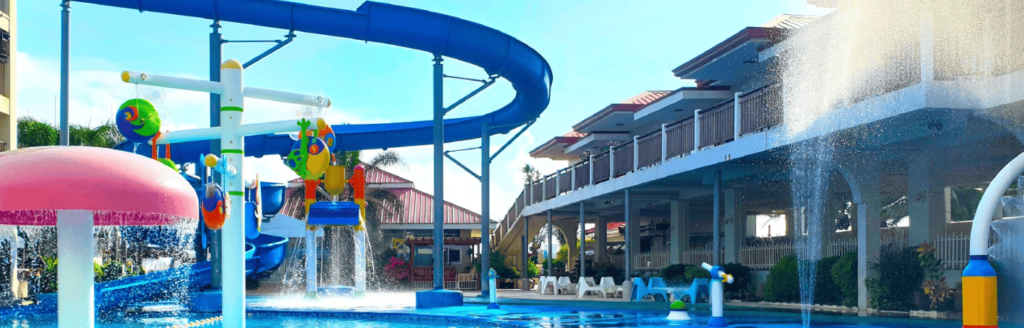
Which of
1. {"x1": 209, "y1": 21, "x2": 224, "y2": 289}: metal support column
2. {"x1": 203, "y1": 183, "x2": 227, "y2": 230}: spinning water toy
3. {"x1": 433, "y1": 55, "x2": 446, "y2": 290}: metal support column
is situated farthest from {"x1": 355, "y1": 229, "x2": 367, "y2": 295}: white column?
{"x1": 203, "y1": 183, "x2": 227, "y2": 230}: spinning water toy

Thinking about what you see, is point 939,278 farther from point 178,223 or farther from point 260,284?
point 260,284

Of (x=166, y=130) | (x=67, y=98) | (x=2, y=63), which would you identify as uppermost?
(x=2, y=63)

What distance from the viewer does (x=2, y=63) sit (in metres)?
22.8

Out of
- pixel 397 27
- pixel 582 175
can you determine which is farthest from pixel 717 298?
pixel 582 175

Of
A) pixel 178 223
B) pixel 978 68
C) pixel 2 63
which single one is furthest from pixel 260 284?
pixel 178 223

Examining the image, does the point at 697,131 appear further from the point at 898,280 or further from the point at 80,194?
the point at 80,194

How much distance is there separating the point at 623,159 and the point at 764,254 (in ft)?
13.9

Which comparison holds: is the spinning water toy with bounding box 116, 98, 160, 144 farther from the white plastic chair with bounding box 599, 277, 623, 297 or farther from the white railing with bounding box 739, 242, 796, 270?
the white plastic chair with bounding box 599, 277, 623, 297

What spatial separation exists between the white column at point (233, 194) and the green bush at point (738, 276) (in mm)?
14724

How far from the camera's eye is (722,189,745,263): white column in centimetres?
2489

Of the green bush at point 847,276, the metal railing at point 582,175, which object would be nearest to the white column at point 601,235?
the metal railing at point 582,175

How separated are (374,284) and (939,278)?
22831 millimetres

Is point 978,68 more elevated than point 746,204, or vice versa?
point 978,68

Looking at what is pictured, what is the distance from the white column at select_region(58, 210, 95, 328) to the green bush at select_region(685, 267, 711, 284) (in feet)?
Result: 57.2
